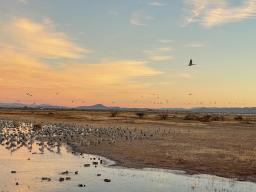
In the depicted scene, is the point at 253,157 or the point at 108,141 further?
the point at 108,141

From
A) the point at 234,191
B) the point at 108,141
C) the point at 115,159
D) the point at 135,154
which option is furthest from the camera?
the point at 108,141

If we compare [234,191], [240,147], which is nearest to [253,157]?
[240,147]

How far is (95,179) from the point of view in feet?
97.5

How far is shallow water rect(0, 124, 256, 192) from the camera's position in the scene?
26.9m

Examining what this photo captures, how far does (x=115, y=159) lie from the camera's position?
133ft

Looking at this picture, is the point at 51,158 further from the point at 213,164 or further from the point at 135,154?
the point at 213,164

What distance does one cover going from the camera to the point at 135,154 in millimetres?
44188

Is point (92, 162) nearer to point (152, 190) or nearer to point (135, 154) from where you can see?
point (135, 154)

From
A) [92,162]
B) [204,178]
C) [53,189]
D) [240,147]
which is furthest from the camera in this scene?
[240,147]

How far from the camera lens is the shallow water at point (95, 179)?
88.2ft

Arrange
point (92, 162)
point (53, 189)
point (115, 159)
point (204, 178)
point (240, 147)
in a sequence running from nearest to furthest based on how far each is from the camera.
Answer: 1. point (53, 189)
2. point (204, 178)
3. point (92, 162)
4. point (115, 159)
5. point (240, 147)

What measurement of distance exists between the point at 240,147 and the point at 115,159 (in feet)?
63.1

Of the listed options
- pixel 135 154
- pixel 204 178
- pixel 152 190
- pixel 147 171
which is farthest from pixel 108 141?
pixel 152 190

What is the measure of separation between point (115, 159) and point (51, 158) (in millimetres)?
5785
